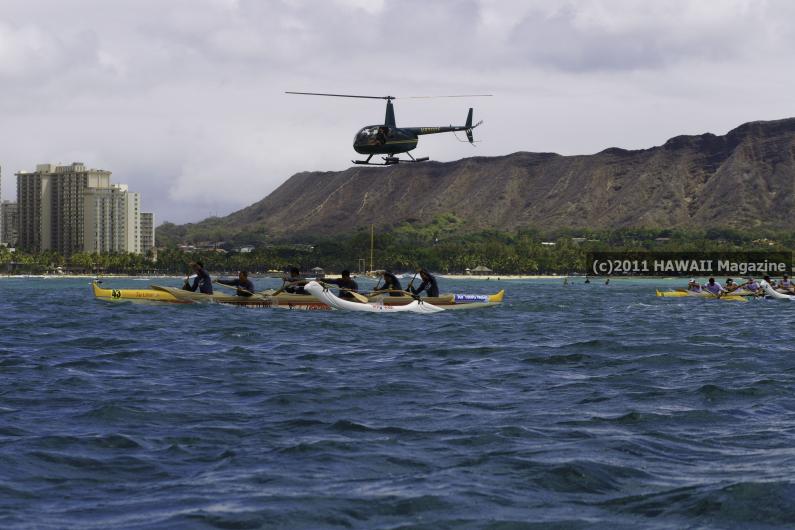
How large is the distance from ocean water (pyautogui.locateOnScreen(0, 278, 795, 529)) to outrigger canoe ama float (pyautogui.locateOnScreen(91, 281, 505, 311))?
1548cm

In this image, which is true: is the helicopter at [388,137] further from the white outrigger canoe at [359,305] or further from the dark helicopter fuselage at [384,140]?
the white outrigger canoe at [359,305]

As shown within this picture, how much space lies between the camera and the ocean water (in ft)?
31.5

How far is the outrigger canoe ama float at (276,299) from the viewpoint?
41688 mm

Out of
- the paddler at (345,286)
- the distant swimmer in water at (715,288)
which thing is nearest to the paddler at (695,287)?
the distant swimmer in water at (715,288)

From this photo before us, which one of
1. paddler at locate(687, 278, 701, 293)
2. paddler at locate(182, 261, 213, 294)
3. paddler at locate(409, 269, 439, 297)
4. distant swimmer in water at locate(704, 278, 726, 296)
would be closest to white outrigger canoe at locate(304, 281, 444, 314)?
paddler at locate(409, 269, 439, 297)

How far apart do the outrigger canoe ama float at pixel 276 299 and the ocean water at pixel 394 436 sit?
15.5 metres

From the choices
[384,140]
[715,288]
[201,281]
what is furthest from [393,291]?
[715,288]

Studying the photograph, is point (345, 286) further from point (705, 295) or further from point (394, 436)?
point (705, 295)

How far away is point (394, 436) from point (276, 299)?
30.1 m

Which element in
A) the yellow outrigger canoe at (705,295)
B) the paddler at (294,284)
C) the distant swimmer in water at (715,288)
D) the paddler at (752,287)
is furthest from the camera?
the distant swimmer in water at (715,288)

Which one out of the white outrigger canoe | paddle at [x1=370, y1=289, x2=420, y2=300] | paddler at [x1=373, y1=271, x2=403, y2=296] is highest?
paddler at [x1=373, y1=271, x2=403, y2=296]

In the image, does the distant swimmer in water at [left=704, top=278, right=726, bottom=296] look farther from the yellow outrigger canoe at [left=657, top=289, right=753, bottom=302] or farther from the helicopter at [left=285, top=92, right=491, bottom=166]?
the helicopter at [left=285, top=92, right=491, bottom=166]

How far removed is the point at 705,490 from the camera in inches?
400

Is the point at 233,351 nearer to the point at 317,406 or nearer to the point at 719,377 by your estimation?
the point at 317,406
